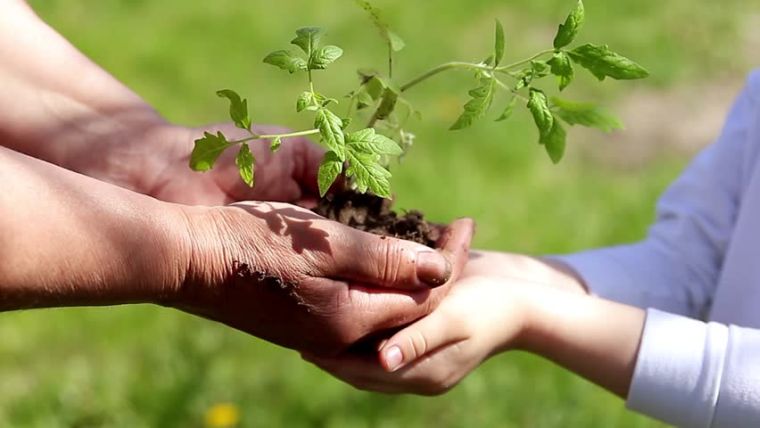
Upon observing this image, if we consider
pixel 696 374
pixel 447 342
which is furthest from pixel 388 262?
pixel 696 374

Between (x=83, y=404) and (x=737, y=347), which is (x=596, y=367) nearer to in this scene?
(x=737, y=347)

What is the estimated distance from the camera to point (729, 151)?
1908 mm

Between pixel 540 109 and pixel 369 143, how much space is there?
255 millimetres

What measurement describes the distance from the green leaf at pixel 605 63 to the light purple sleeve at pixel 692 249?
2.01 ft

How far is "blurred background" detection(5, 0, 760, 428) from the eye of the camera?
2549 millimetres

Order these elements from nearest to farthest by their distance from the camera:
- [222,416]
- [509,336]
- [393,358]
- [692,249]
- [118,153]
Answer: [393,358], [509,336], [118,153], [692,249], [222,416]

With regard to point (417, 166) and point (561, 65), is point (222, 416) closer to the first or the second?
point (417, 166)

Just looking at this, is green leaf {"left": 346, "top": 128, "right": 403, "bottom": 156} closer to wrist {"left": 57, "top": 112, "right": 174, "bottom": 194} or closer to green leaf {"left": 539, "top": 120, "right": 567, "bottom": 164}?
green leaf {"left": 539, "top": 120, "right": 567, "bottom": 164}

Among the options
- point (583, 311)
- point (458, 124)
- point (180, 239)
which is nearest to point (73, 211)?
point (180, 239)

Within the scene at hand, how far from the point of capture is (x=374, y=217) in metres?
1.64

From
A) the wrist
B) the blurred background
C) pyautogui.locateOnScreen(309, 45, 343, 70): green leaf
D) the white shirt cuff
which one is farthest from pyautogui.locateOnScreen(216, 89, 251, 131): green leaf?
the blurred background

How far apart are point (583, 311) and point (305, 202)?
54 cm

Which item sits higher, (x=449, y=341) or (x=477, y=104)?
(x=477, y=104)

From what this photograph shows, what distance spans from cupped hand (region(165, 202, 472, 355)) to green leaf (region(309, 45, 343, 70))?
0.23 metres
